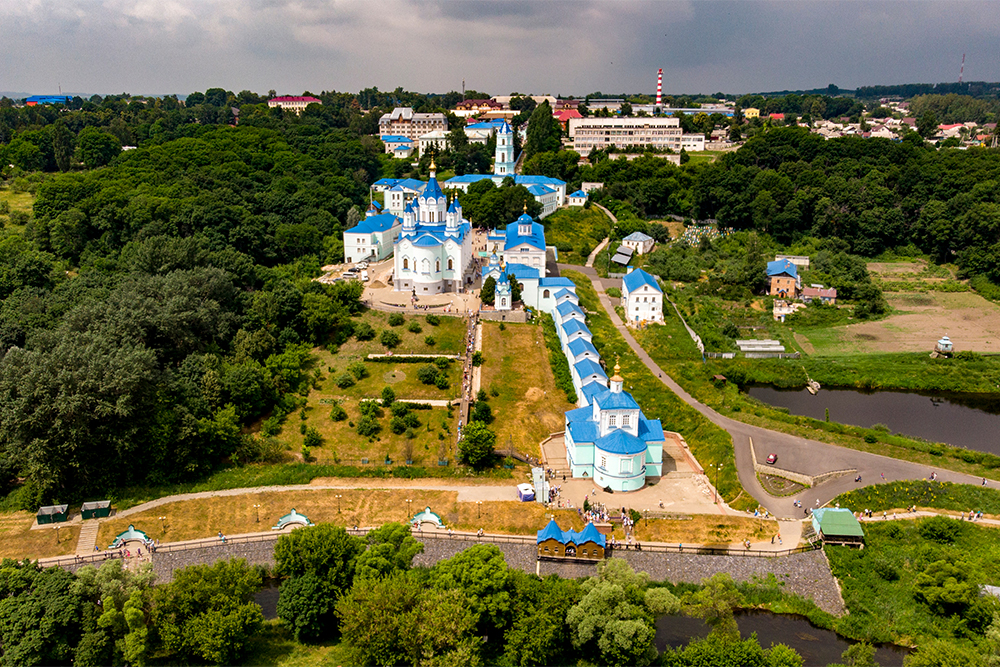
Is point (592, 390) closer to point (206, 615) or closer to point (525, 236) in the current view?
point (525, 236)

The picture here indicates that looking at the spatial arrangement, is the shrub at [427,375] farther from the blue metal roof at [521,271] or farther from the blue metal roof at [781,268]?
the blue metal roof at [781,268]

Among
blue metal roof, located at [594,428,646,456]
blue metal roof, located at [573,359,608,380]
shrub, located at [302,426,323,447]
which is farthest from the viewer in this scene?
blue metal roof, located at [573,359,608,380]

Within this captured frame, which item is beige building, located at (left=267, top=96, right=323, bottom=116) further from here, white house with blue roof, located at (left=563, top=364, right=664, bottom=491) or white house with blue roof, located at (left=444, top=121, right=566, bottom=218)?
white house with blue roof, located at (left=563, top=364, right=664, bottom=491)

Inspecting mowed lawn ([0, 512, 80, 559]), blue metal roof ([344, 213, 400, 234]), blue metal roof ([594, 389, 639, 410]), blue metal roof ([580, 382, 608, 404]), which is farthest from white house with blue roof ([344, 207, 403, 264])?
mowed lawn ([0, 512, 80, 559])

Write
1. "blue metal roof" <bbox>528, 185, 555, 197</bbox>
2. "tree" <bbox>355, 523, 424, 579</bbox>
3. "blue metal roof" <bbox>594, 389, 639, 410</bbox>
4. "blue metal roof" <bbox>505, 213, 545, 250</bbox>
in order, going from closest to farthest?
"tree" <bbox>355, 523, 424, 579</bbox> → "blue metal roof" <bbox>594, 389, 639, 410</bbox> → "blue metal roof" <bbox>505, 213, 545, 250</bbox> → "blue metal roof" <bbox>528, 185, 555, 197</bbox>

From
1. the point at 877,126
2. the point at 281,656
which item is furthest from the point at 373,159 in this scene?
the point at 877,126

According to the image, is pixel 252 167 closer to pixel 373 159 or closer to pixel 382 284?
pixel 373 159

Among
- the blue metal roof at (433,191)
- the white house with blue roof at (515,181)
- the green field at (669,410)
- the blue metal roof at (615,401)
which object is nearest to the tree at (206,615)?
the blue metal roof at (615,401)
